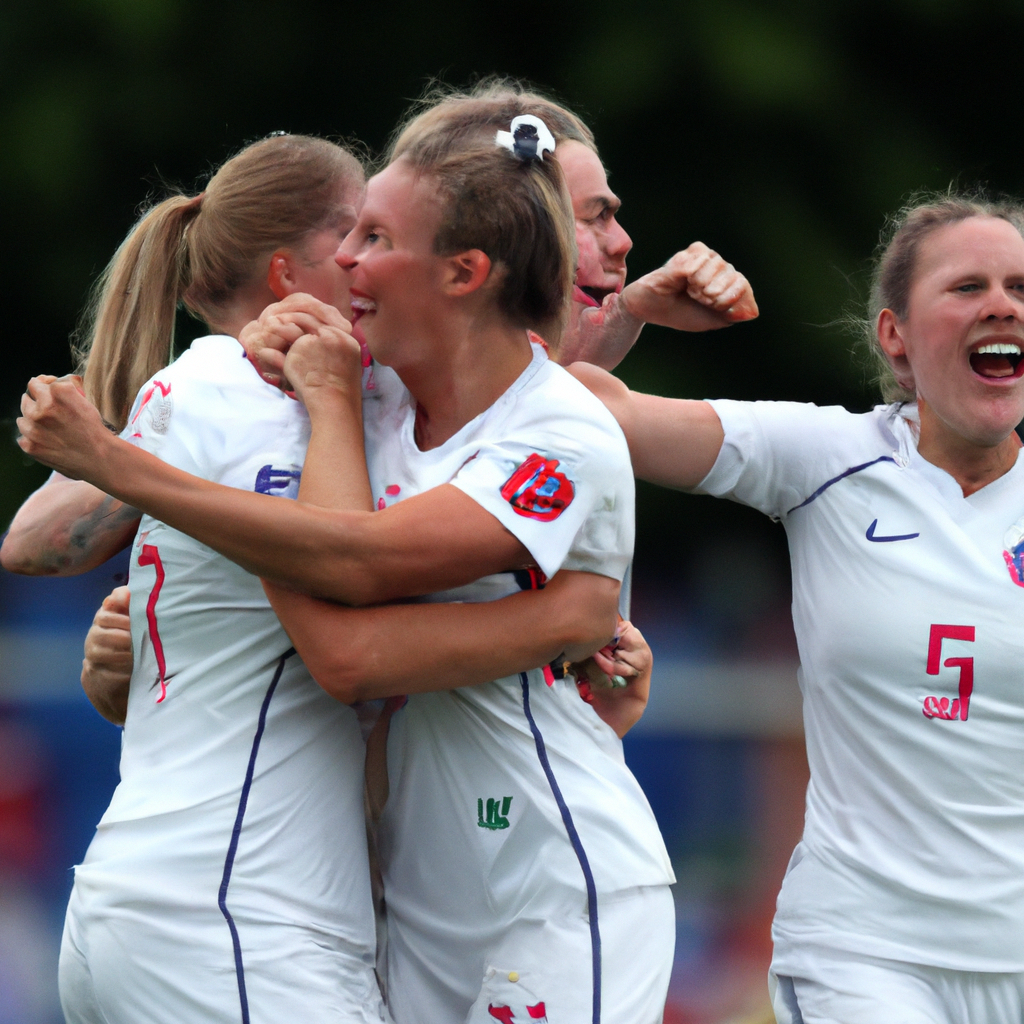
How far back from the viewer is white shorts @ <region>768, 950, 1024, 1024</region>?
2.72m

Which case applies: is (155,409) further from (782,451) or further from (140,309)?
(782,451)

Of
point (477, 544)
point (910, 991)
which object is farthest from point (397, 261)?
point (910, 991)

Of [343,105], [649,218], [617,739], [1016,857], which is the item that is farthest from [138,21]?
[1016,857]

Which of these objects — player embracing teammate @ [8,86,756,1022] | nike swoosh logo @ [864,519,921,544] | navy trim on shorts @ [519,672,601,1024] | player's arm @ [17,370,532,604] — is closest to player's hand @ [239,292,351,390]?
player embracing teammate @ [8,86,756,1022]

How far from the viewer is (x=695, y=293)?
109 inches

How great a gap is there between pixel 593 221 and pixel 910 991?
1.60m

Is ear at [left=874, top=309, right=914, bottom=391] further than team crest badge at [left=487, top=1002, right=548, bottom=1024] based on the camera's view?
Yes

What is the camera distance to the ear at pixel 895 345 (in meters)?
3.16

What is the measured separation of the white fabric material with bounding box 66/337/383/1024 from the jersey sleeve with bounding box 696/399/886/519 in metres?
0.96

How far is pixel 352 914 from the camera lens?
2.31m

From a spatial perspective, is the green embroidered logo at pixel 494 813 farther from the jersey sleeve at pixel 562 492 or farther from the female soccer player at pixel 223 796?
the jersey sleeve at pixel 562 492

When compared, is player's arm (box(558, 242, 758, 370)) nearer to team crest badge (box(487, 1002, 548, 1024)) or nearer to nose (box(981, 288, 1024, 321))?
nose (box(981, 288, 1024, 321))

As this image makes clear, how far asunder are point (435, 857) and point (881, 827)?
35.5 inches

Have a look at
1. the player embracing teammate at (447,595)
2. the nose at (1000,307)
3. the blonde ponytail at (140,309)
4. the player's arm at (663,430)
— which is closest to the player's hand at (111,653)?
the player embracing teammate at (447,595)
